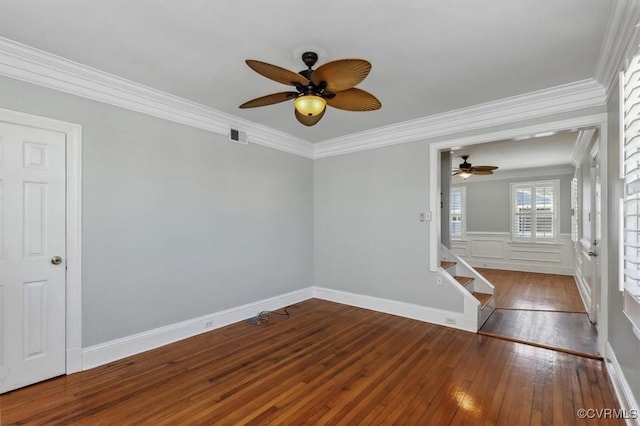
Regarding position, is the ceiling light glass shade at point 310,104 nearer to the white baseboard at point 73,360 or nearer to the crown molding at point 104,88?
the crown molding at point 104,88

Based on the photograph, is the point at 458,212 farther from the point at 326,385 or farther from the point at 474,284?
the point at 326,385

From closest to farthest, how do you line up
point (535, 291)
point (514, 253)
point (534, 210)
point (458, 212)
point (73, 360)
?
point (73, 360), point (535, 291), point (534, 210), point (514, 253), point (458, 212)

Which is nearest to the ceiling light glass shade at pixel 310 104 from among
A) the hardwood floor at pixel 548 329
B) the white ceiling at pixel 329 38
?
the white ceiling at pixel 329 38

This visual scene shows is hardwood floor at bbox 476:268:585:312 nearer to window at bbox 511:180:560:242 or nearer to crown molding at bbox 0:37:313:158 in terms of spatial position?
window at bbox 511:180:560:242

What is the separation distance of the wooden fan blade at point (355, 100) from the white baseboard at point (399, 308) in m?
2.85

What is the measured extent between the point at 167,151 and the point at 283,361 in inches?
101

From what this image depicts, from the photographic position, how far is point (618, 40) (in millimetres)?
2125

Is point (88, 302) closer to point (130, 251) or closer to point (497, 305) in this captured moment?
point (130, 251)

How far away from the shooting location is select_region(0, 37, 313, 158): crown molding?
2410 millimetres

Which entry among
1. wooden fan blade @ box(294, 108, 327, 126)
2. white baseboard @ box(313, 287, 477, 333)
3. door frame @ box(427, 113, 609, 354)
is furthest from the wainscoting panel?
wooden fan blade @ box(294, 108, 327, 126)

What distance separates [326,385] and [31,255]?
2.71 metres

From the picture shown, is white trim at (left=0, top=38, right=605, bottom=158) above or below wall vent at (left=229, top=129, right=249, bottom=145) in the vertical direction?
above

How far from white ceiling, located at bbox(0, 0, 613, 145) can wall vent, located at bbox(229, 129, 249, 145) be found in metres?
0.83

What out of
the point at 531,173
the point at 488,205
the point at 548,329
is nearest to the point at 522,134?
the point at 548,329
